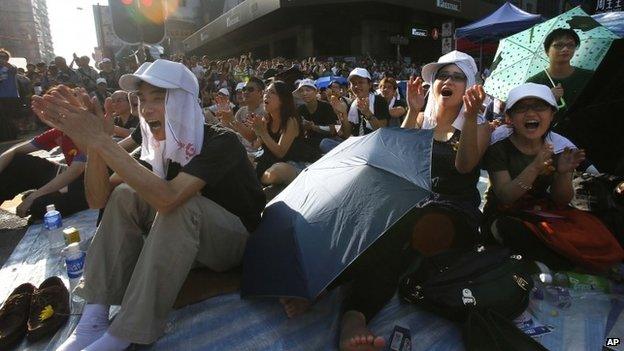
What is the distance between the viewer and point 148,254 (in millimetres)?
2012

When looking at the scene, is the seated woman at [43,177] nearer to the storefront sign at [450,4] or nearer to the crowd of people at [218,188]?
the crowd of people at [218,188]

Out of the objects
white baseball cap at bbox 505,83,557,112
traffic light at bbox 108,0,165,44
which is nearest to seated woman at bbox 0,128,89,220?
traffic light at bbox 108,0,165,44

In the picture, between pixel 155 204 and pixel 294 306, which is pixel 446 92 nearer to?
pixel 294 306

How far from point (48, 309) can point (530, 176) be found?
327cm

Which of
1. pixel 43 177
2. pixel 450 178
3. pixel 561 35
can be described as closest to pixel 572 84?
pixel 561 35

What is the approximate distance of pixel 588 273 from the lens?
2.52 meters

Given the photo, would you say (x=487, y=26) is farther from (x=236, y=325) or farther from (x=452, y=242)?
(x=236, y=325)

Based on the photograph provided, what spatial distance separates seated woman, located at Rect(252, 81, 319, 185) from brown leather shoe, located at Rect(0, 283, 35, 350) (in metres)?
2.39

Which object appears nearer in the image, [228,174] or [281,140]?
[228,174]

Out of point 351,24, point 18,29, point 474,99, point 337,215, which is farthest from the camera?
point 18,29

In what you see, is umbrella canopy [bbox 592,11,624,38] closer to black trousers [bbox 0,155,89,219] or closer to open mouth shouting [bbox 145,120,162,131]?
open mouth shouting [bbox 145,120,162,131]

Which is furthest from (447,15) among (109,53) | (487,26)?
(109,53)

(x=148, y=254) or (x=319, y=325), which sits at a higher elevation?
(x=148, y=254)

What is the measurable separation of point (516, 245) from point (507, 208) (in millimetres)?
266
